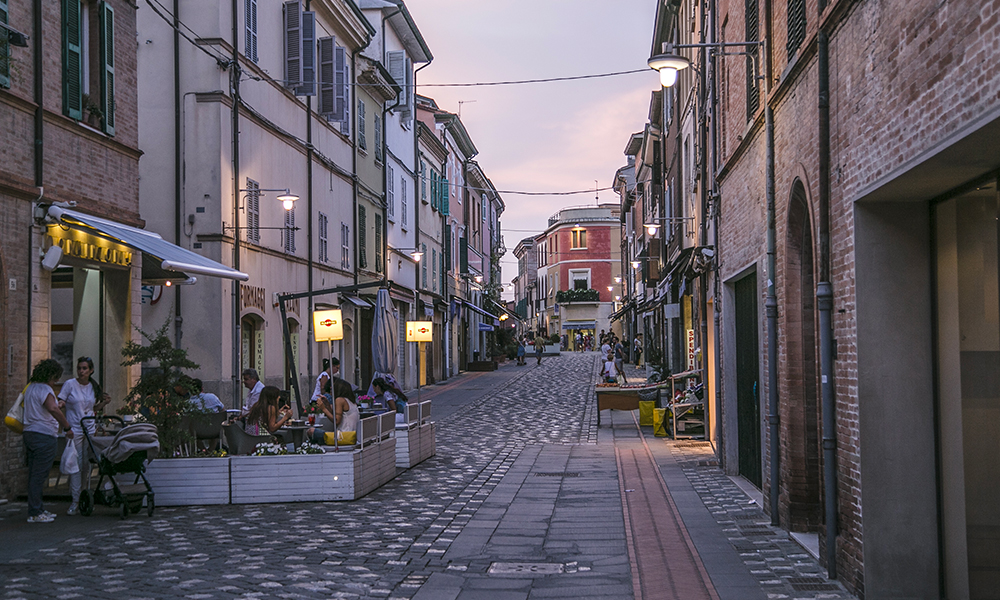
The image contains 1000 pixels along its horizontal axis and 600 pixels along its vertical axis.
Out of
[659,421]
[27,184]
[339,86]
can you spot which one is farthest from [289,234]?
[27,184]

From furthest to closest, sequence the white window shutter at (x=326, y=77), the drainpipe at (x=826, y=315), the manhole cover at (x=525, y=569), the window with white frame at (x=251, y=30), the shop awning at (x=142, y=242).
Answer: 1. the white window shutter at (x=326, y=77)
2. the window with white frame at (x=251, y=30)
3. the shop awning at (x=142, y=242)
4. the manhole cover at (x=525, y=569)
5. the drainpipe at (x=826, y=315)

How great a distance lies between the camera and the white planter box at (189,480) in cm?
A: 1128

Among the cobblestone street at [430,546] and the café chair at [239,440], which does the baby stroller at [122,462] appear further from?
the café chair at [239,440]

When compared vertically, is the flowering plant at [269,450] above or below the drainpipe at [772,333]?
below

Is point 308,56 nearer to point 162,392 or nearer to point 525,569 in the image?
point 162,392

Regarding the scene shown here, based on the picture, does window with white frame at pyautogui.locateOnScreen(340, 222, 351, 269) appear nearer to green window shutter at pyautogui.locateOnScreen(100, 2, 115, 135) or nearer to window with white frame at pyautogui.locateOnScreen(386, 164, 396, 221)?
window with white frame at pyautogui.locateOnScreen(386, 164, 396, 221)

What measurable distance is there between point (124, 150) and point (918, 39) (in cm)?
1144

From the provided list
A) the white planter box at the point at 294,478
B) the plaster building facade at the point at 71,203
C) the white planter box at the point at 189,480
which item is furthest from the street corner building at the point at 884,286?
→ the plaster building facade at the point at 71,203

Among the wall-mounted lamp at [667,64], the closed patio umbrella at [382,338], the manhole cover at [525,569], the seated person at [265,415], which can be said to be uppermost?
the wall-mounted lamp at [667,64]

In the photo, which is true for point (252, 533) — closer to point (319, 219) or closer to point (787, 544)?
point (787, 544)

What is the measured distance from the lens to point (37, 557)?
8.34 metres

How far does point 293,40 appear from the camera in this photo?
2134cm

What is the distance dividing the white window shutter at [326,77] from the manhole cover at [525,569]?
16822 mm

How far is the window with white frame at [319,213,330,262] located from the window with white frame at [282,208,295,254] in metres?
2.26
